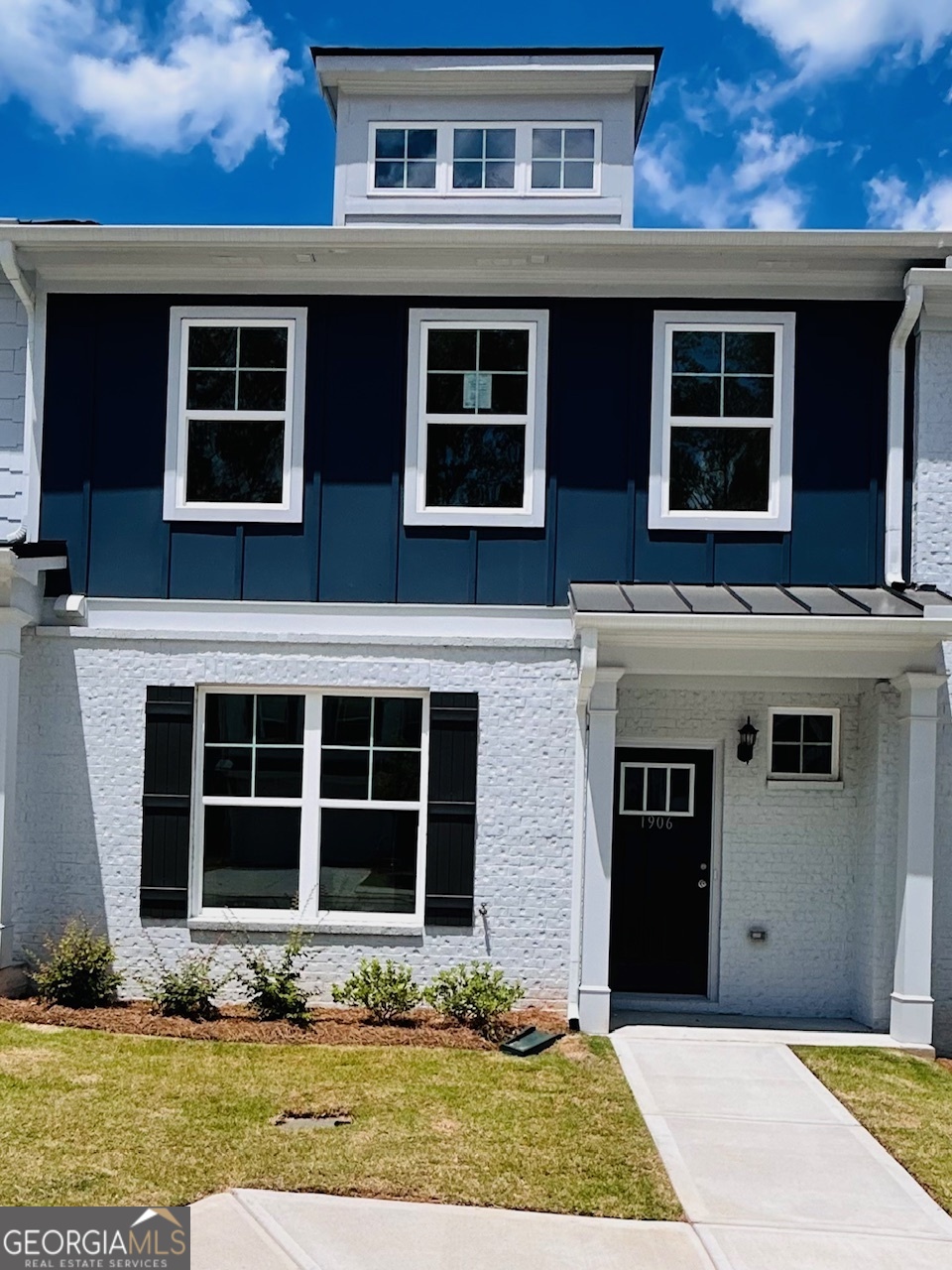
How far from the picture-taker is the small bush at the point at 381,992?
848cm

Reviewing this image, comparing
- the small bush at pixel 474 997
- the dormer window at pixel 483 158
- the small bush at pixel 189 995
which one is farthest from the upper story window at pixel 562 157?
the small bush at pixel 189 995

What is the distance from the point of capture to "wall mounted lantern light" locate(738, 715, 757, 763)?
9352 mm

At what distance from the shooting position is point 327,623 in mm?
9117

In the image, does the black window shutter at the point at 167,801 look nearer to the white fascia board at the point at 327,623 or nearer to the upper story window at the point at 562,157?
the white fascia board at the point at 327,623

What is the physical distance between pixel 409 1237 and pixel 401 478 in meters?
5.84

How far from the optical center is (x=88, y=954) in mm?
8648

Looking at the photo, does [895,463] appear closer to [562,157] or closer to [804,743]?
[804,743]

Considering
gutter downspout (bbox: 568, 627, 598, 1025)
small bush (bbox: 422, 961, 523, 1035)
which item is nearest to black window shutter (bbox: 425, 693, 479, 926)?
small bush (bbox: 422, 961, 523, 1035)

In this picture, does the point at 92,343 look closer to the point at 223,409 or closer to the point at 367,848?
the point at 223,409

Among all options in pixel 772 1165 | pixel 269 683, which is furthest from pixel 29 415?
pixel 772 1165

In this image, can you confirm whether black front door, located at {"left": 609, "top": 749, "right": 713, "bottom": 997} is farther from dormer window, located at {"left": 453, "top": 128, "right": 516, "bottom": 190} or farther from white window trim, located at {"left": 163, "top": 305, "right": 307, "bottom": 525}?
dormer window, located at {"left": 453, "top": 128, "right": 516, "bottom": 190}

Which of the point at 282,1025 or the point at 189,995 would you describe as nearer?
the point at 282,1025

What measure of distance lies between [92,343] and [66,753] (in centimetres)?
337

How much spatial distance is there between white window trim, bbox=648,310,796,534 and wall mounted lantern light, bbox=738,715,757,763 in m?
1.64
